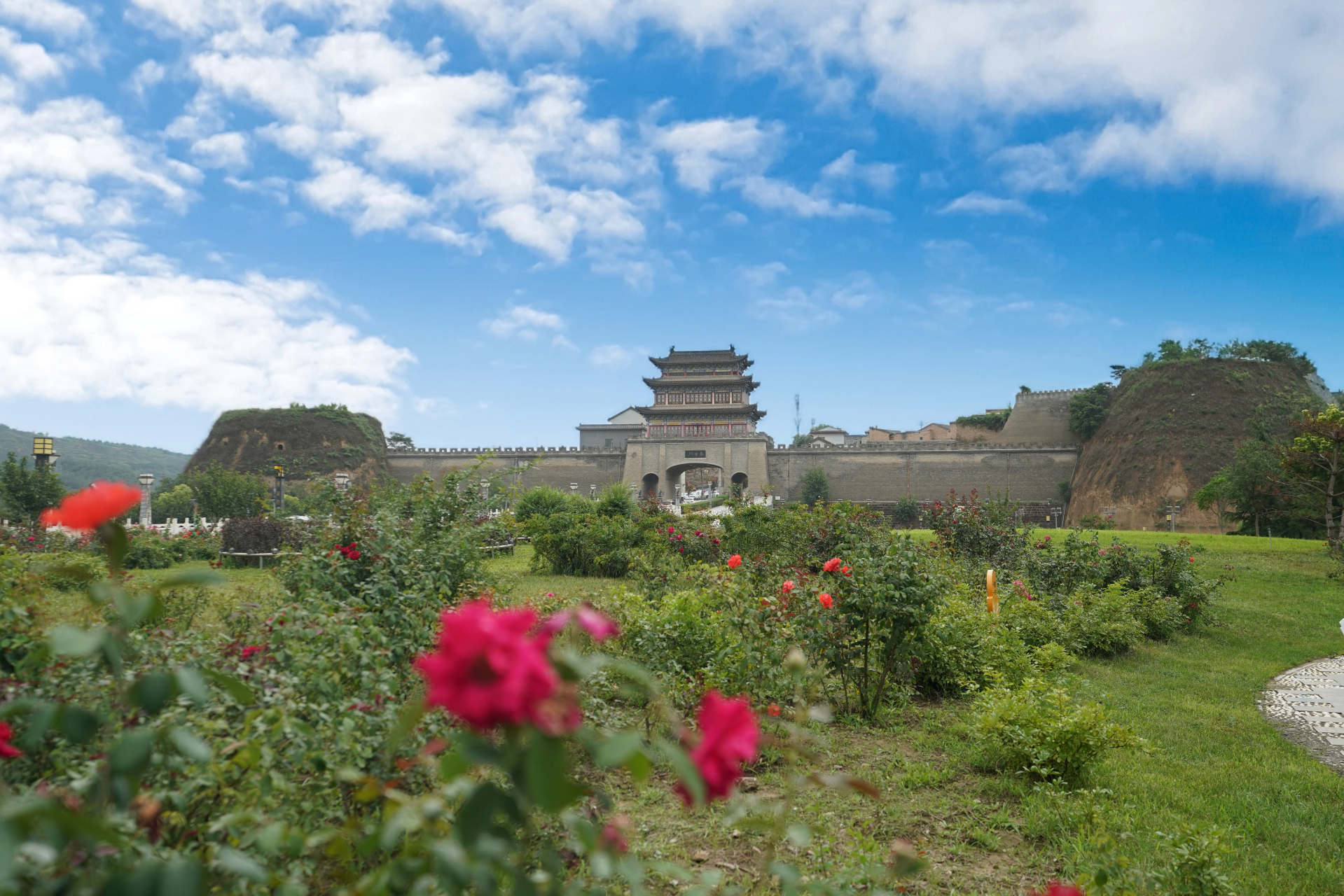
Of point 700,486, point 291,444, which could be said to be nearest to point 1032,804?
point 291,444

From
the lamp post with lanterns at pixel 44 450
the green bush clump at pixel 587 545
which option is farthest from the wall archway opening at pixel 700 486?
the lamp post with lanterns at pixel 44 450

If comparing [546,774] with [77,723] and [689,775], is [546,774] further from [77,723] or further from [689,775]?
[77,723]

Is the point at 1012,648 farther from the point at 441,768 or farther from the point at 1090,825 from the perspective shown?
the point at 441,768

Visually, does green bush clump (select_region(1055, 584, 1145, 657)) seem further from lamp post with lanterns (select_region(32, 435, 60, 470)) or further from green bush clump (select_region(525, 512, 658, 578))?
lamp post with lanterns (select_region(32, 435, 60, 470))

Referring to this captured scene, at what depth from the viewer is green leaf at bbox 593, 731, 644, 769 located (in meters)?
0.85

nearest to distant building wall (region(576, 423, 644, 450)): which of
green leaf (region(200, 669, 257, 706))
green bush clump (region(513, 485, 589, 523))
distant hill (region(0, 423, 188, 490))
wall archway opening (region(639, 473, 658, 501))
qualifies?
wall archway opening (region(639, 473, 658, 501))

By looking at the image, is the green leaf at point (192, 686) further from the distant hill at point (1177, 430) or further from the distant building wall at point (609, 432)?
the distant building wall at point (609, 432)

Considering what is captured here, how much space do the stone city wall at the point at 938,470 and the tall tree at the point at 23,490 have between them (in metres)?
29.6

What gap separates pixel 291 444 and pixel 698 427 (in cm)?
2185

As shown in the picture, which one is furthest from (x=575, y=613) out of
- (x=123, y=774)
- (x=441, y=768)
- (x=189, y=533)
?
(x=189, y=533)

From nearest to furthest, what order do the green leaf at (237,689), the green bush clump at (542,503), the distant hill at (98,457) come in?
the green leaf at (237,689) → the green bush clump at (542,503) → the distant hill at (98,457)

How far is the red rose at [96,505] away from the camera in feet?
3.21

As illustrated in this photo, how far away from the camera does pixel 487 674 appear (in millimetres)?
772

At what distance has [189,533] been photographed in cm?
1647
